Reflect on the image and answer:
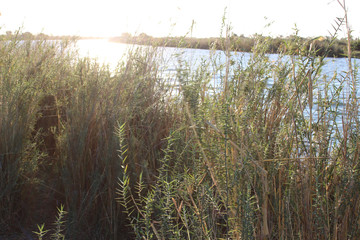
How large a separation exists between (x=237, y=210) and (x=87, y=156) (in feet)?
4.47

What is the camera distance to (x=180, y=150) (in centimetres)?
222

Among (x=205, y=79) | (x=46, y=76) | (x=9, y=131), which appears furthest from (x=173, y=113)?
(x=9, y=131)

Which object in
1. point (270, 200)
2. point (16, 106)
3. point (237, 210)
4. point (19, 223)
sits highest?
point (16, 106)

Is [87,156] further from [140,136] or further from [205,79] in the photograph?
[205,79]

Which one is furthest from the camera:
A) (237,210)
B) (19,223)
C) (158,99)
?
(158,99)

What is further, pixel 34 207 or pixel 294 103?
pixel 34 207

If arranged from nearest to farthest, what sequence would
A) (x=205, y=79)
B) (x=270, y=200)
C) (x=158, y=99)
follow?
1. (x=270, y=200)
2. (x=205, y=79)
3. (x=158, y=99)

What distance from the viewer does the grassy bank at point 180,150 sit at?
1.74 meters

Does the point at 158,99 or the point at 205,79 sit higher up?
the point at 205,79

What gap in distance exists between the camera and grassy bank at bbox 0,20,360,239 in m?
1.74

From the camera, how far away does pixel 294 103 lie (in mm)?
1945

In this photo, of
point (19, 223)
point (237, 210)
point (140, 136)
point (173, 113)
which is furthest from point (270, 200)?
point (19, 223)

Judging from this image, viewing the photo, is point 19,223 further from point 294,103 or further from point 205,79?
point 294,103

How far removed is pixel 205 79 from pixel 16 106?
1399 millimetres
